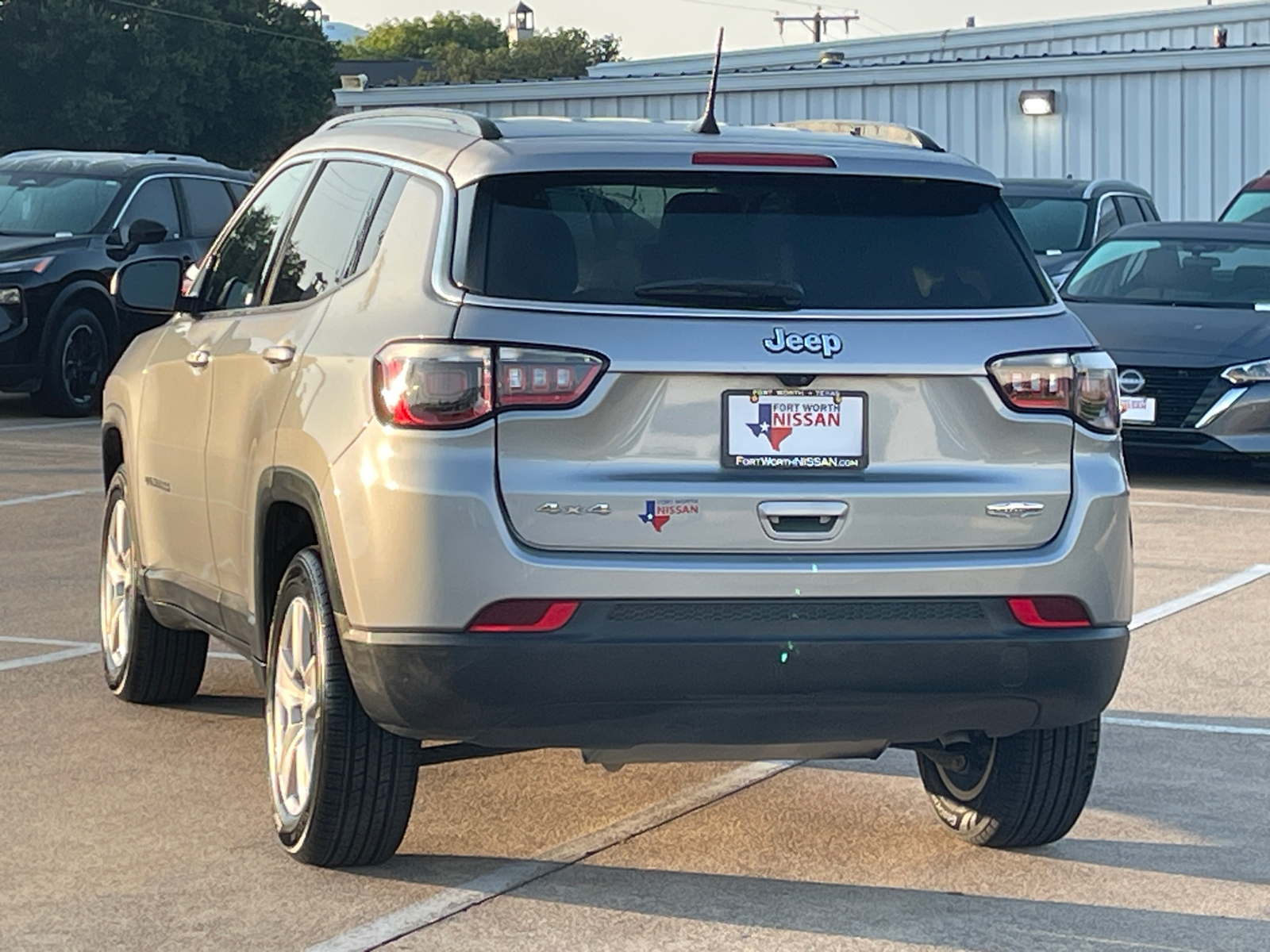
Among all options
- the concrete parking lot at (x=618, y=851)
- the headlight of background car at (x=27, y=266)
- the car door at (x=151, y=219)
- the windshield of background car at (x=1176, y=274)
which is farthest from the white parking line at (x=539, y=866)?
the car door at (x=151, y=219)

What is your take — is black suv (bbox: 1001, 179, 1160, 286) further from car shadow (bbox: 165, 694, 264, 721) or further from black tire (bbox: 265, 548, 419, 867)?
black tire (bbox: 265, 548, 419, 867)

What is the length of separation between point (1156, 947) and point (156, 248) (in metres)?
14.3

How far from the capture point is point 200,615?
635 cm

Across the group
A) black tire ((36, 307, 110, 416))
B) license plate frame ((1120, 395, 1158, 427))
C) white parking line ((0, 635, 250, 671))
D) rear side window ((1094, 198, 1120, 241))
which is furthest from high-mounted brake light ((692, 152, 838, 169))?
rear side window ((1094, 198, 1120, 241))

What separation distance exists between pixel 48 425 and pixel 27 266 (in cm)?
119

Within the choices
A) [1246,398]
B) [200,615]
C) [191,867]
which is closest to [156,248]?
[1246,398]

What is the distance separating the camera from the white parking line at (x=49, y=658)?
7766 mm

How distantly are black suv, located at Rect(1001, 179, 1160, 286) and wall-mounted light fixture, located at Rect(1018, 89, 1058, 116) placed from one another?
785 centimetres

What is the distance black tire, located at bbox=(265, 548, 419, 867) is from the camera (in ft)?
16.6

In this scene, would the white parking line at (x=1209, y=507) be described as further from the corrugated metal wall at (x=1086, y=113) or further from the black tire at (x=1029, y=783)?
the corrugated metal wall at (x=1086, y=113)

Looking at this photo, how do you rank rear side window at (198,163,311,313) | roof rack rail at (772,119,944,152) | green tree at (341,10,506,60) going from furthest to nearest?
green tree at (341,10,506,60) → rear side window at (198,163,311,313) → roof rack rail at (772,119,944,152)

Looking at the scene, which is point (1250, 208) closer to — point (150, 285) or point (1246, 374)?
point (1246, 374)

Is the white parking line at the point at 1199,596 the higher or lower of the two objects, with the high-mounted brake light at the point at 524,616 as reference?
lower

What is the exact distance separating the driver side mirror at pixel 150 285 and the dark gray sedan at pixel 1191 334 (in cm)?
793
